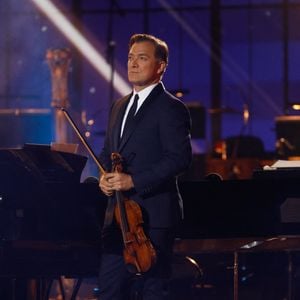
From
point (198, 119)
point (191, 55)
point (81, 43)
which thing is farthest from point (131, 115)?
point (81, 43)

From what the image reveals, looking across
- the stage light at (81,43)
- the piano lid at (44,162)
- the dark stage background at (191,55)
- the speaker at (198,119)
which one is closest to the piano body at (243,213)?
the piano lid at (44,162)

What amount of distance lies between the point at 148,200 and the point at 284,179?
148cm

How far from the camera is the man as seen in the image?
4609 mm

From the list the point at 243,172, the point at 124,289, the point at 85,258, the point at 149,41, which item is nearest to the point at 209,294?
the point at 85,258

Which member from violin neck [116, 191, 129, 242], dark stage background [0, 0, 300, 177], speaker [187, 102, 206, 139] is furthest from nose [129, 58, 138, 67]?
dark stage background [0, 0, 300, 177]

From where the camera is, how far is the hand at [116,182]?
454 centimetres

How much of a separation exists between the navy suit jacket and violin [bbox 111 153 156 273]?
0.09m

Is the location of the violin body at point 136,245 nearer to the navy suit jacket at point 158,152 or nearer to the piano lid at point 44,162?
the navy suit jacket at point 158,152

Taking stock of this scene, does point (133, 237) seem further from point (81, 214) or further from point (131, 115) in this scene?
point (81, 214)

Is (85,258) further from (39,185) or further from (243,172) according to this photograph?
(243,172)

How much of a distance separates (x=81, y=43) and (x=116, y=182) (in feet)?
34.4

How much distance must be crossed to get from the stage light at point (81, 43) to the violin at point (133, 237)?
33.6ft

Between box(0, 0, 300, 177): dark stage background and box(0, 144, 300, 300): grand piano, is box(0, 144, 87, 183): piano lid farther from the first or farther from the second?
Result: box(0, 0, 300, 177): dark stage background

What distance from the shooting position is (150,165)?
183 inches
